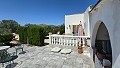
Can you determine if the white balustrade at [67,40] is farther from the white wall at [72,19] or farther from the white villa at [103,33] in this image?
the white wall at [72,19]

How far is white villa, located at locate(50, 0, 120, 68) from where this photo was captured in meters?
3.09

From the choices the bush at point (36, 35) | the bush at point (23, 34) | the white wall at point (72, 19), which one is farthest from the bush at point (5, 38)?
the white wall at point (72, 19)

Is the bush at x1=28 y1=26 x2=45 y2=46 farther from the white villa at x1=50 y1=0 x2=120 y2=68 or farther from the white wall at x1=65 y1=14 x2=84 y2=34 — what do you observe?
the white wall at x1=65 y1=14 x2=84 y2=34

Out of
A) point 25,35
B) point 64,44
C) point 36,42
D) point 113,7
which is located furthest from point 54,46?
point 113,7

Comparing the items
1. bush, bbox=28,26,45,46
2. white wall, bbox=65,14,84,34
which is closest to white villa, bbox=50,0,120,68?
bush, bbox=28,26,45,46

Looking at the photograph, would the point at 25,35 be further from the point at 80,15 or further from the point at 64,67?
the point at 80,15

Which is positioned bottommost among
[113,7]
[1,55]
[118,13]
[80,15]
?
[1,55]

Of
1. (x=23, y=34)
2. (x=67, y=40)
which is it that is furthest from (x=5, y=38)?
(x=67, y=40)

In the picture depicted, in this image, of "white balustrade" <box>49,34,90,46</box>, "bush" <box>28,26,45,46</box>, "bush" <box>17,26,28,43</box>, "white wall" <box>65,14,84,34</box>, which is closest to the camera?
"white balustrade" <box>49,34,90,46</box>

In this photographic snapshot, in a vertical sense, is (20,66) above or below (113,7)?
below

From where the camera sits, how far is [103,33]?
28.2 feet

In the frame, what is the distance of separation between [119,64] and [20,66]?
5.97m

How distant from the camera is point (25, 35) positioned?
16.1 m

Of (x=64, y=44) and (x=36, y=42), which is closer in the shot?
(x=64, y=44)
